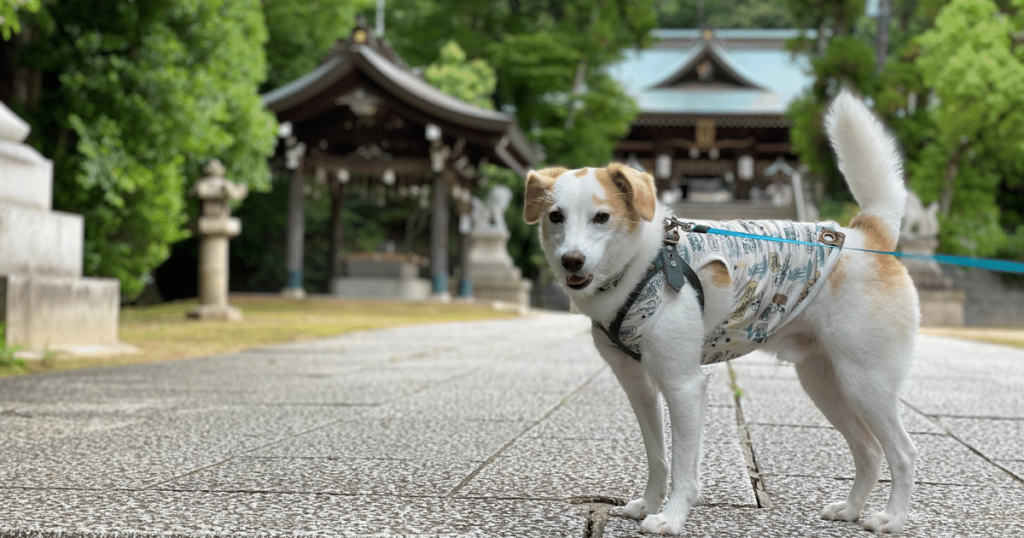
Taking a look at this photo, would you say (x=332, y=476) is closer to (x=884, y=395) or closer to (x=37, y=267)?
(x=884, y=395)

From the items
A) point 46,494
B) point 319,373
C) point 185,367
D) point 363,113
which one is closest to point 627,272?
point 46,494

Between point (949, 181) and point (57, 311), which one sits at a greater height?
point (949, 181)

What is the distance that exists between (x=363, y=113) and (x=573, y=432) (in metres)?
15.3

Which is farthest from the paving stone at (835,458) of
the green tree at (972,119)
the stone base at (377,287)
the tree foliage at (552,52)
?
the tree foliage at (552,52)

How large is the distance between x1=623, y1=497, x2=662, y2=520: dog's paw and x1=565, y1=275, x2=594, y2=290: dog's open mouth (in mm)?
647

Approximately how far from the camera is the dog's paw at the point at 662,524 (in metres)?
2.21

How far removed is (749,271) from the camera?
249 centimetres

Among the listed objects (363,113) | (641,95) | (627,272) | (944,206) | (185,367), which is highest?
(641,95)

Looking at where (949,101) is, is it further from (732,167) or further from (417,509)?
(417,509)

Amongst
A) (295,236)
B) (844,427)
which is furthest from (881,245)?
(295,236)

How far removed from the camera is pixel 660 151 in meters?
29.6

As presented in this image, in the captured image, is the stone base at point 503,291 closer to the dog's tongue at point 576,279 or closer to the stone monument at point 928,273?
the stone monument at point 928,273

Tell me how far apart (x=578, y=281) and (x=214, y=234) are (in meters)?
10.7

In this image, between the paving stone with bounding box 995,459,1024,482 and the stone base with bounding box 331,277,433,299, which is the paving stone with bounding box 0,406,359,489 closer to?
the paving stone with bounding box 995,459,1024,482
